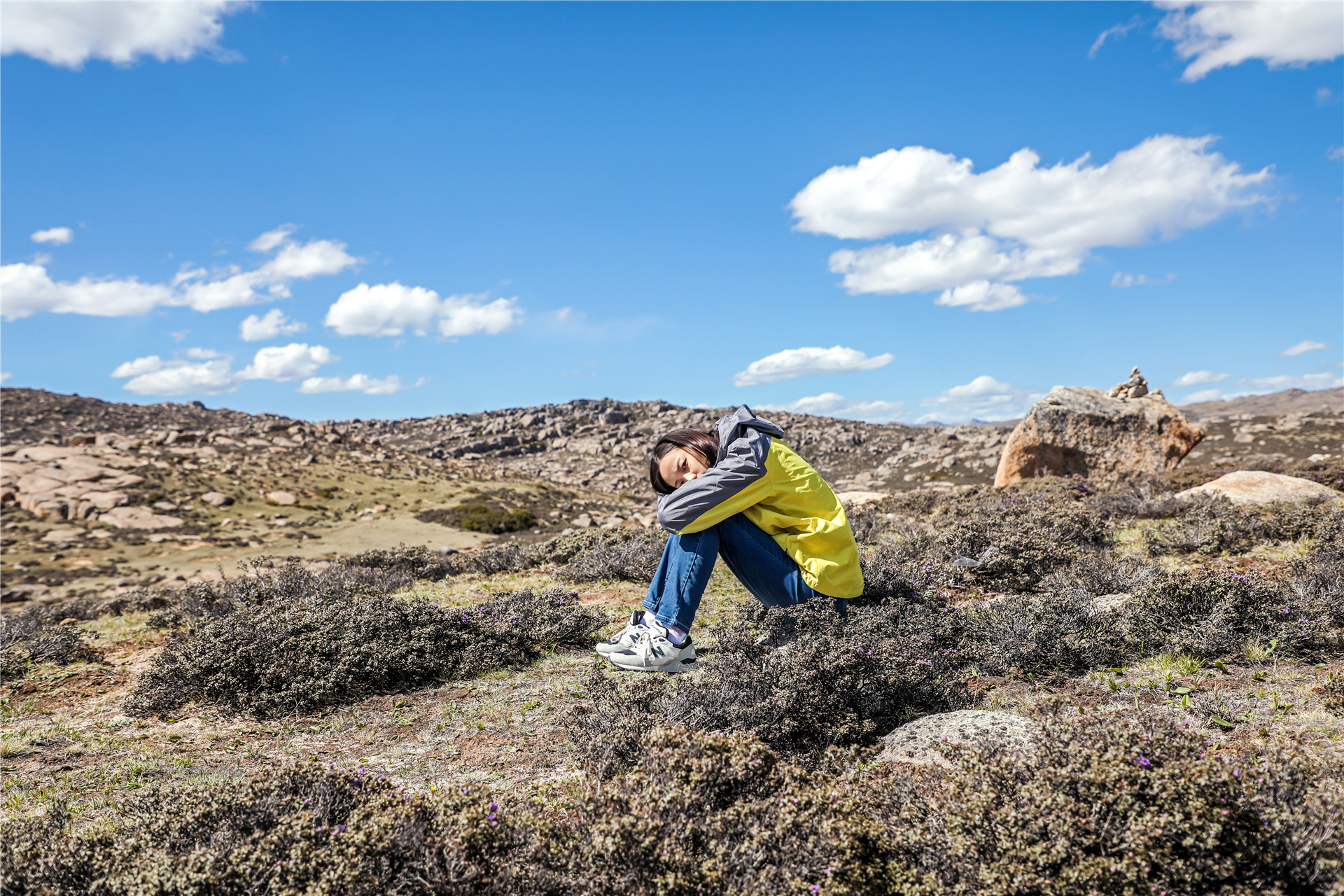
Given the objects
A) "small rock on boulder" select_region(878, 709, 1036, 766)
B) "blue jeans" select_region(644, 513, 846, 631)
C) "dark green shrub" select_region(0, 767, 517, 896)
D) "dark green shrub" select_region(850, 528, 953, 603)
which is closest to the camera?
"dark green shrub" select_region(0, 767, 517, 896)

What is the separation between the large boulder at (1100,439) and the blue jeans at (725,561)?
497 inches

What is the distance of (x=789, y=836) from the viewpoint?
2160 millimetres

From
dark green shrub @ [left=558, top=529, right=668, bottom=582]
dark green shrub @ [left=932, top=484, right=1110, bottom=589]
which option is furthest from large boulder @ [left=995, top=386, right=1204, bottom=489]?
dark green shrub @ [left=558, top=529, right=668, bottom=582]

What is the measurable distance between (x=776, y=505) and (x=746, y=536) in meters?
0.26

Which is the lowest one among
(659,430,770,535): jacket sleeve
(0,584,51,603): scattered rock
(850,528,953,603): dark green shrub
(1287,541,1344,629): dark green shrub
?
(0,584,51,603): scattered rock

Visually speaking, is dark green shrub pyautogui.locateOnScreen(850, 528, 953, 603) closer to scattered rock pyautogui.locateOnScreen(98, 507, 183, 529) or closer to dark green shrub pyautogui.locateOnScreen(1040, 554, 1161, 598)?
dark green shrub pyautogui.locateOnScreen(1040, 554, 1161, 598)

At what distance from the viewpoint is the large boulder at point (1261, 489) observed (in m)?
9.56

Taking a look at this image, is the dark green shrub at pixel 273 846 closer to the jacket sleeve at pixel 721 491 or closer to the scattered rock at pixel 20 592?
the jacket sleeve at pixel 721 491

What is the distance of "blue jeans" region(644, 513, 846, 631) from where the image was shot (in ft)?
13.5

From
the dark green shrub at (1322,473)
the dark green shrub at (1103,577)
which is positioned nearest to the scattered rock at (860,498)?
the dark green shrub at (1103,577)

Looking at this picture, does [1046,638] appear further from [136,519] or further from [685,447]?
[136,519]

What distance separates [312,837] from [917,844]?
187 cm

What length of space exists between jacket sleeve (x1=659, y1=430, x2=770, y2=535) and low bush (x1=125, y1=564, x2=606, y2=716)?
1910 mm

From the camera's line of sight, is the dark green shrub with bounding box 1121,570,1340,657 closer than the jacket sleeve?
No
